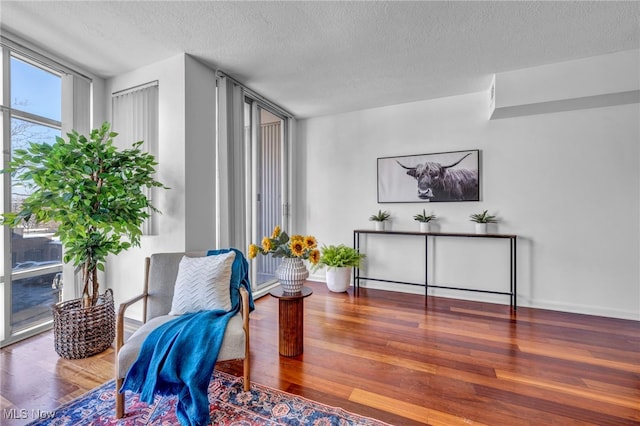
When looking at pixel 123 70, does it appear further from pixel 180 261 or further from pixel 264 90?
pixel 180 261

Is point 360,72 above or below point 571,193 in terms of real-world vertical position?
above

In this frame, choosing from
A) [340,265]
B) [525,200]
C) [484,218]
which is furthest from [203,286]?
[525,200]

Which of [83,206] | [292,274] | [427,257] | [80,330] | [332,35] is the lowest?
[80,330]

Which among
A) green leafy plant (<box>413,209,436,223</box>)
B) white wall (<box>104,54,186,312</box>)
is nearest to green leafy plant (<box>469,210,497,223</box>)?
green leafy plant (<box>413,209,436,223</box>)

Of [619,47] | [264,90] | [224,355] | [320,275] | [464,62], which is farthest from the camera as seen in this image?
[320,275]

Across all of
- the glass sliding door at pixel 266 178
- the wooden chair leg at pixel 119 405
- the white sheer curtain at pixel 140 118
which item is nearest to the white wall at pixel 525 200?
the glass sliding door at pixel 266 178

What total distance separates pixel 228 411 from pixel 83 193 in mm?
1794

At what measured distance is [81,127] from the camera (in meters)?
2.85

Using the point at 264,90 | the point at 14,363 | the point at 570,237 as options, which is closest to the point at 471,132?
the point at 570,237

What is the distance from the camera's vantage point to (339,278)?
12.3 ft

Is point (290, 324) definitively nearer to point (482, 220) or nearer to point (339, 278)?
point (339, 278)

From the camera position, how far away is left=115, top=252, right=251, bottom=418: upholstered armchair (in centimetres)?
153

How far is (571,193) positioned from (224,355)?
3.82 metres

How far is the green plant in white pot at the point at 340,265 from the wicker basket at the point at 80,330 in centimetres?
242
